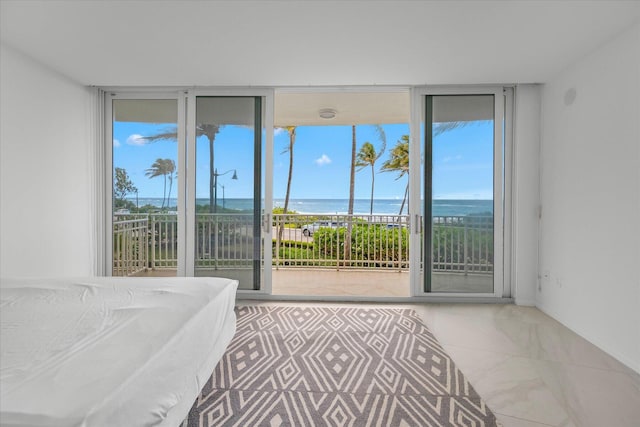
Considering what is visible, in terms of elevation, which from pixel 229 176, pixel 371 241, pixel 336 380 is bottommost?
pixel 336 380

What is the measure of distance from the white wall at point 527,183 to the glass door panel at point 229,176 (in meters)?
2.89

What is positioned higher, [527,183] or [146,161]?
[146,161]

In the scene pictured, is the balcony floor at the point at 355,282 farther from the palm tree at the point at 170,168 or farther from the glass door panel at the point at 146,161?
the palm tree at the point at 170,168

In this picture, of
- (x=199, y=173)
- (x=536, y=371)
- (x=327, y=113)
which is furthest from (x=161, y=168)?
(x=536, y=371)

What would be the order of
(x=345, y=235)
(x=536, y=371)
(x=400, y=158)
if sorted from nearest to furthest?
1. (x=536, y=371)
2. (x=345, y=235)
3. (x=400, y=158)

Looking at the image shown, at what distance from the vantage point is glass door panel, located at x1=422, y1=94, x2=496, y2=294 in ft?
12.1

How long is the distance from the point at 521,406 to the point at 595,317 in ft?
4.82

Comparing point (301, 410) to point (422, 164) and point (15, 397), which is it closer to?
point (15, 397)

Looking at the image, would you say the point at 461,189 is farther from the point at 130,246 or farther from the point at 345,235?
the point at 130,246

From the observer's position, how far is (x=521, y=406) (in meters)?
1.84

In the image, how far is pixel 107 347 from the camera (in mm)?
1173

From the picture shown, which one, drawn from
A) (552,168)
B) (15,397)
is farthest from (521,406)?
(552,168)

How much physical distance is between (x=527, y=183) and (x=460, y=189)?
2.28 ft

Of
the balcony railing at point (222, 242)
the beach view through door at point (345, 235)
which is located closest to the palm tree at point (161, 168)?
the balcony railing at point (222, 242)
